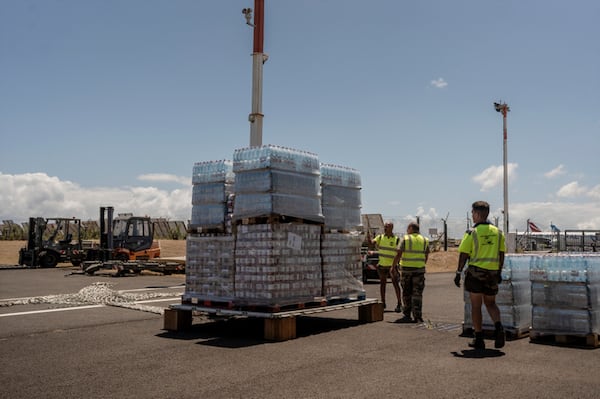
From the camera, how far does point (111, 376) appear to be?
19.4 feet

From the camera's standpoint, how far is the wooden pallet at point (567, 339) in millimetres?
7516

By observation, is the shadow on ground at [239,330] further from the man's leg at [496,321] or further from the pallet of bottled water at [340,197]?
the man's leg at [496,321]

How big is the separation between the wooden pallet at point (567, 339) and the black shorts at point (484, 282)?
1065 mm

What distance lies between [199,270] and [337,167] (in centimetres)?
303

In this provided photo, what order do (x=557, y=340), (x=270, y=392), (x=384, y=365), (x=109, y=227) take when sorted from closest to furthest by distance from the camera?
(x=270, y=392), (x=384, y=365), (x=557, y=340), (x=109, y=227)

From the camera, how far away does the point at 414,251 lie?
10.4 metres

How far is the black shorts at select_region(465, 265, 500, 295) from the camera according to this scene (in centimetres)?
752

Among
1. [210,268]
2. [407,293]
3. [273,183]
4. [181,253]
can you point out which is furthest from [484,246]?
[181,253]

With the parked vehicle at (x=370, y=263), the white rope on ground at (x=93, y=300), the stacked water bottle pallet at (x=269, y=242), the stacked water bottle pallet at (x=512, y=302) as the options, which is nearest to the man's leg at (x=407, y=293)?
the stacked water bottle pallet at (x=269, y=242)

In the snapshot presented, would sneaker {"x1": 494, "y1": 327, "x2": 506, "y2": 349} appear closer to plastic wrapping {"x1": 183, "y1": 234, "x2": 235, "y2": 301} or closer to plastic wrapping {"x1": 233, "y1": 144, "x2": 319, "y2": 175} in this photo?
plastic wrapping {"x1": 233, "y1": 144, "x2": 319, "y2": 175}

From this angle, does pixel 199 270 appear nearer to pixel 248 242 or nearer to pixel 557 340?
pixel 248 242

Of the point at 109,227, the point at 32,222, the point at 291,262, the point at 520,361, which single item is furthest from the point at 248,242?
the point at 32,222

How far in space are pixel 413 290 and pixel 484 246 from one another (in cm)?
272

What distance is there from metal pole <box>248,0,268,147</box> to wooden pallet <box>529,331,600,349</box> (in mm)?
8021
